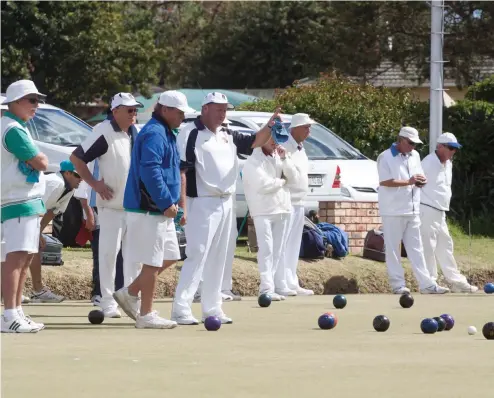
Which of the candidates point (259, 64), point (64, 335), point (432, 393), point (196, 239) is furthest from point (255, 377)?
point (259, 64)

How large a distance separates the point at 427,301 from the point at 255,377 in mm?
7640

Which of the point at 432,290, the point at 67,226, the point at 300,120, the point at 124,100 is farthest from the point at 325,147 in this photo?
the point at 124,100

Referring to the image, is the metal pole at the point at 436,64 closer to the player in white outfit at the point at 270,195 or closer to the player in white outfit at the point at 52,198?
the player in white outfit at the point at 270,195

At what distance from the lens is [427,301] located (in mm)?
15609

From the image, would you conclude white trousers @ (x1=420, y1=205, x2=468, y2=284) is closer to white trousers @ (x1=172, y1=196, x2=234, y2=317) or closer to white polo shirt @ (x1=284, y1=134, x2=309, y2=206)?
white polo shirt @ (x1=284, y1=134, x2=309, y2=206)

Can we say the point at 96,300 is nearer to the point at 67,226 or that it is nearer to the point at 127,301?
the point at 127,301

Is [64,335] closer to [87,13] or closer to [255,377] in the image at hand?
[255,377]

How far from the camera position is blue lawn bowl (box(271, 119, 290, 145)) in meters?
13.4

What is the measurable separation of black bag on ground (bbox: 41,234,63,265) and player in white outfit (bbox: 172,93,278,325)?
132 inches

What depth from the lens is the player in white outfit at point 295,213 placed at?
15.9 metres

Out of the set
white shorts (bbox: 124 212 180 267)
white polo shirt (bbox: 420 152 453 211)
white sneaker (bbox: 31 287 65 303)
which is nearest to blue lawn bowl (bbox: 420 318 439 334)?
white shorts (bbox: 124 212 180 267)

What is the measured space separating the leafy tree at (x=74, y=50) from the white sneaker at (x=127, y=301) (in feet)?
85.2

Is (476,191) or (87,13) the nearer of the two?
(476,191)

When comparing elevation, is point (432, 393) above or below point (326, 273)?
above
